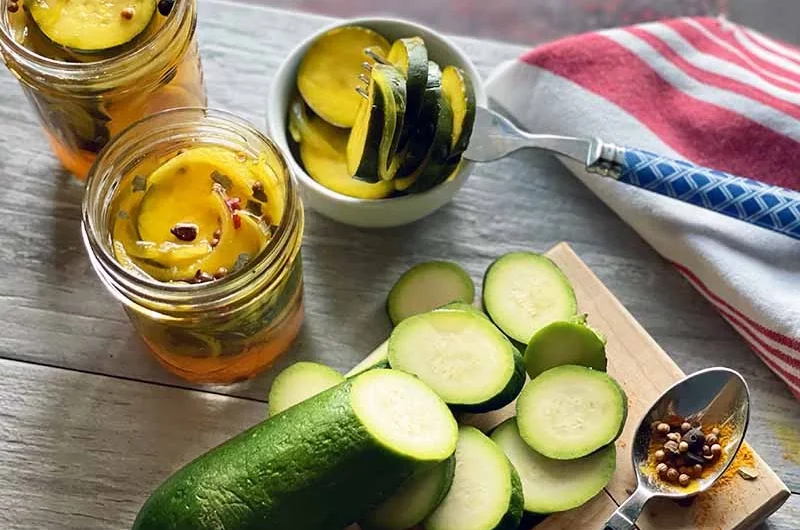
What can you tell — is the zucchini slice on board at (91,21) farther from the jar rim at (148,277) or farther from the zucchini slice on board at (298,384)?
the zucchini slice on board at (298,384)

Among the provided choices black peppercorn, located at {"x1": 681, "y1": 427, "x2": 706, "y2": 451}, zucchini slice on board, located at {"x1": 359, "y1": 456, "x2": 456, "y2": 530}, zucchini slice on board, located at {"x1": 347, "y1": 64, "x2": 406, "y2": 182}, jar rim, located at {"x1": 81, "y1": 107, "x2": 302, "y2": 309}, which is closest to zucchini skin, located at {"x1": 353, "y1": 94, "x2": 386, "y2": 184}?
zucchini slice on board, located at {"x1": 347, "y1": 64, "x2": 406, "y2": 182}

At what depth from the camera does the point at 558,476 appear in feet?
3.48

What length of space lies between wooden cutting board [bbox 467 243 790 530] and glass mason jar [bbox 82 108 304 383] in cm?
25

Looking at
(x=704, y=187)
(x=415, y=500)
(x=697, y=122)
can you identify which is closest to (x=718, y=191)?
(x=704, y=187)

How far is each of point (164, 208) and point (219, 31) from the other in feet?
1.42

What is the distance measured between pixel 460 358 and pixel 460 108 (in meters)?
0.27

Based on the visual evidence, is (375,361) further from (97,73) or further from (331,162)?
(97,73)

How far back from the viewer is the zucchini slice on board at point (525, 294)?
1.14 m

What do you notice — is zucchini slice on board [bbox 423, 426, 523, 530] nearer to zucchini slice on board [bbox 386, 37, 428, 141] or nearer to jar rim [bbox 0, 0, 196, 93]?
zucchini slice on board [bbox 386, 37, 428, 141]

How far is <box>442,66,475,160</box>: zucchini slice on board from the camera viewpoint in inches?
44.9

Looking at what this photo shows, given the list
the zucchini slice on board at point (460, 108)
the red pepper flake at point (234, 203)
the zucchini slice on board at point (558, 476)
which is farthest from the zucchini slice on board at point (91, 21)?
the zucchini slice on board at point (558, 476)

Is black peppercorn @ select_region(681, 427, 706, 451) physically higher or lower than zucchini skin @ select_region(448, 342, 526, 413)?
higher

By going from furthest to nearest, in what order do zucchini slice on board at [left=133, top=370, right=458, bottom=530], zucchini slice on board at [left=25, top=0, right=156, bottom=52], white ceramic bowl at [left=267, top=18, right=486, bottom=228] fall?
white ceramic bowl at [left=267, top=18, right=486, bottom=228], zucchini slice on board at [left=25, top=0, right=156, bottom=52], zucchini slice on board at [left=133, top=370, right=458, bottom=530]

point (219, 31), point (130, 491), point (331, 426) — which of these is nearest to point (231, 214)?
point (331, 426)
